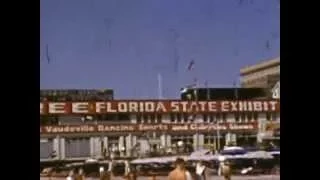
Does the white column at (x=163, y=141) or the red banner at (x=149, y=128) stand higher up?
the red banner at (x=149, y=128)

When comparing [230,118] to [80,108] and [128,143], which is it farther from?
[80,108]

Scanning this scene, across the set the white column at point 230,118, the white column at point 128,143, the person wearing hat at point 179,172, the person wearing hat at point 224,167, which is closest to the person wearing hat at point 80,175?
the white column at point 128,143

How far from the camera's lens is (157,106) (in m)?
2.66

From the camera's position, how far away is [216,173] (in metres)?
2.54

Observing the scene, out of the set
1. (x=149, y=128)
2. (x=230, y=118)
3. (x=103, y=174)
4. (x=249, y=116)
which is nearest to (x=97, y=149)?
(x=103, y=174)

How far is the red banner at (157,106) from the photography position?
259 cm

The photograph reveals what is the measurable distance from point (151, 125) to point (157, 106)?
22 cm

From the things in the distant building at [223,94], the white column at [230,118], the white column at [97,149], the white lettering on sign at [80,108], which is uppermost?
the distant building at [223,94]

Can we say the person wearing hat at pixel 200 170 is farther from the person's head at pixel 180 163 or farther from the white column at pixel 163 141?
the white column at pixel 163 141

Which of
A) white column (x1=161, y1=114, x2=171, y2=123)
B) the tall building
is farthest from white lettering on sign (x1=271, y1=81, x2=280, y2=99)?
white column (x1=161, y1=114, x2=171, y2=123)
